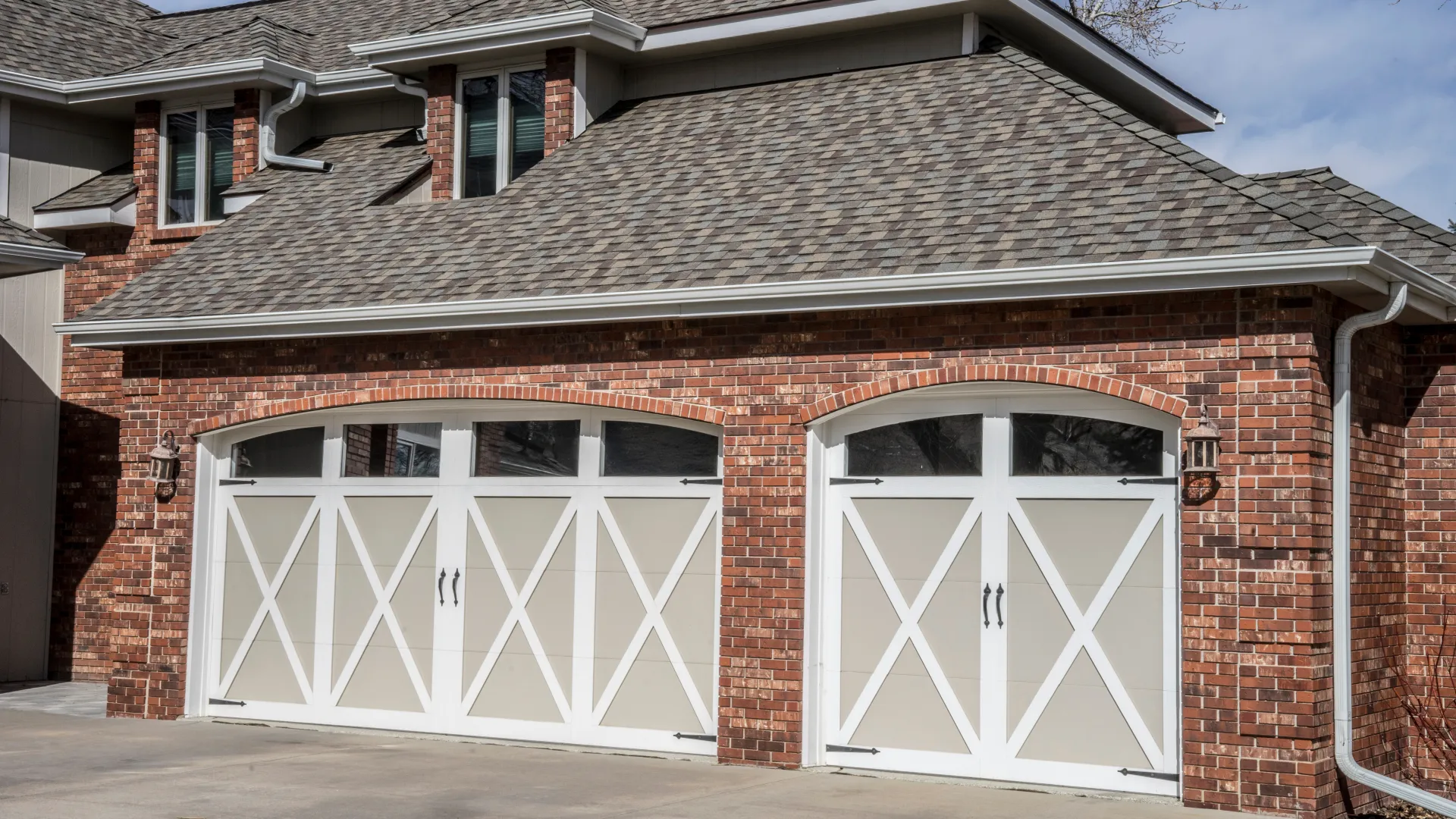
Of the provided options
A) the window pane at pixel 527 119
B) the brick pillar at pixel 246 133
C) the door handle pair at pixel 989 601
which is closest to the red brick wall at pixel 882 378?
the door handle pair at pixel 989 601

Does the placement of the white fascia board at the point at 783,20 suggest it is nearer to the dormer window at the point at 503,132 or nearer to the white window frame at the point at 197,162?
the dormer window at the point at 503,132

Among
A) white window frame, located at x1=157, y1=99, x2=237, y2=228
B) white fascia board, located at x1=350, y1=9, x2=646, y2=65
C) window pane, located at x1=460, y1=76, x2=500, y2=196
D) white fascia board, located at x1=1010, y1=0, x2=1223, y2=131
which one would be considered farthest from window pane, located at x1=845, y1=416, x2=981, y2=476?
white window frame, located at x1=157, y1=99, x2=237, y2=228

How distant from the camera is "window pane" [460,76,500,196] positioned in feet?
50.5

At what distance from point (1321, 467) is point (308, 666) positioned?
861 centimetres

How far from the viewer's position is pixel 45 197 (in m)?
18.2

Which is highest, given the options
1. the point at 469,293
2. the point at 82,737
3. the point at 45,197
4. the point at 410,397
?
the point at 45,197

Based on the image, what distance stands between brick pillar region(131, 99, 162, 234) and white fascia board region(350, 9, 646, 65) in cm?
341

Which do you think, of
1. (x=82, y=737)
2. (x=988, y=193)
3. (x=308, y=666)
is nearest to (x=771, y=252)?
(x=988, y=193)

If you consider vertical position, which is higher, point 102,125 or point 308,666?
point 102,125

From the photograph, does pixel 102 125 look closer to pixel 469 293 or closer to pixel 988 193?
pixel 469 293

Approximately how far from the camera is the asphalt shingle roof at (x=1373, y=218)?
38.7ft

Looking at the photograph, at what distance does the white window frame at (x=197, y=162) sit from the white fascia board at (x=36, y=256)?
239cm

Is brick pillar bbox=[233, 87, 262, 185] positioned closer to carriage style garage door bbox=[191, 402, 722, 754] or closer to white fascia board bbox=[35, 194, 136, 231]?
white fascia board bbox=[35, 194, 136, 231]

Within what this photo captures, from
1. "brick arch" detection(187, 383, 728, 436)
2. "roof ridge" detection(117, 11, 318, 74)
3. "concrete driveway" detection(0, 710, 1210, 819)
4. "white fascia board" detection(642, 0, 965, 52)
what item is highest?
"roof ridge" detection(117, 11, 318, 74)
